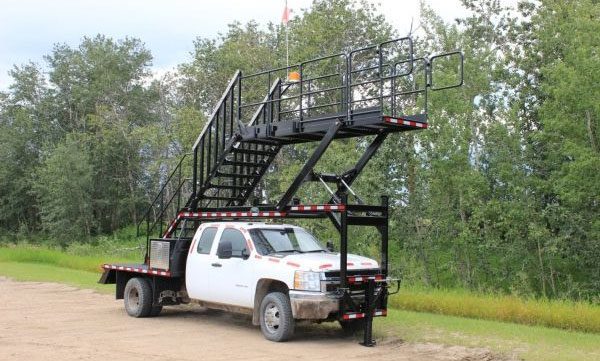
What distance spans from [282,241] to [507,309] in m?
4.91

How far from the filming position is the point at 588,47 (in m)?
16.6

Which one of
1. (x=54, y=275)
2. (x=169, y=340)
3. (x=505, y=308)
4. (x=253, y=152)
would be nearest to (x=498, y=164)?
(x=505, y=308)

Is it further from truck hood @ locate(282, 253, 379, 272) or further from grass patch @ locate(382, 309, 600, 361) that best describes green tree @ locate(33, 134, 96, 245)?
truck hood @ locate(282, 253, 379, 272)

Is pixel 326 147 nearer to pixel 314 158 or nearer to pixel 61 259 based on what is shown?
pixel 314 158

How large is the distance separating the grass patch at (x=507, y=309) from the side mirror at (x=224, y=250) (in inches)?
201

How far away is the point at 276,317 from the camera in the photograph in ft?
34.5

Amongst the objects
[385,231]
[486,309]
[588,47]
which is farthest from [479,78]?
[385,231]

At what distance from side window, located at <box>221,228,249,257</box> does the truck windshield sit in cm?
23

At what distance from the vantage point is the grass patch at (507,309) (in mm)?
12083

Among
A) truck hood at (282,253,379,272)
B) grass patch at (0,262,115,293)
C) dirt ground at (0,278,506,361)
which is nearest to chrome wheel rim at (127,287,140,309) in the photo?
dirt ground at (0,278,506,361)

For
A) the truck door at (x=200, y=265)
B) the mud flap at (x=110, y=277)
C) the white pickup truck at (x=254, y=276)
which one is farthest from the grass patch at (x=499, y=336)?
the mud flap at (x=110, y=277)

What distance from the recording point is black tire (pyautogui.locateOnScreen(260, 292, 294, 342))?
1029 centimetres

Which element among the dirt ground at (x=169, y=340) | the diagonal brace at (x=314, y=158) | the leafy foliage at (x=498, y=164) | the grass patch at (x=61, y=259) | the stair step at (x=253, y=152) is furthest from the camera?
the grass patch at (x=61, y=259)

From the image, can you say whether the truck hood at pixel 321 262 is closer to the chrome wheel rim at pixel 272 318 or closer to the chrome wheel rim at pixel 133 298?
the chrome wheel rim at pixel 272 318
